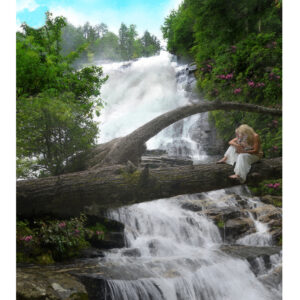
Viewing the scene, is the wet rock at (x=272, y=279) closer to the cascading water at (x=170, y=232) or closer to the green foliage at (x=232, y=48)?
the cascading water at (x=170, y=232)

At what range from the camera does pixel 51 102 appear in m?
3.12

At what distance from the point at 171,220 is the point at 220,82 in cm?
160

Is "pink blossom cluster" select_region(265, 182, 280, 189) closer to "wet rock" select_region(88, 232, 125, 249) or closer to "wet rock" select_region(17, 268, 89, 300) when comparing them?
"wet rock" select_region(88, 232, 125, 249)

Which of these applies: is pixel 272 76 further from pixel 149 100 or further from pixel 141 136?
pixel 141 136

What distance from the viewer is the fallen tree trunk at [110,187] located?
2.88m

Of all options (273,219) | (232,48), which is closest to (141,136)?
(232,48)

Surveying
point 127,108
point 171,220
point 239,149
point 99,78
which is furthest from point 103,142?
point 239,149

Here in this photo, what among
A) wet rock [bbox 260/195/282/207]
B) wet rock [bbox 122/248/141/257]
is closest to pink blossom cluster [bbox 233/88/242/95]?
wet rock [bbox 260/195/282/207]

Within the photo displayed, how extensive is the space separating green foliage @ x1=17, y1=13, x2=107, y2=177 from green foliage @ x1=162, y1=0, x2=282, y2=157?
1.07 m

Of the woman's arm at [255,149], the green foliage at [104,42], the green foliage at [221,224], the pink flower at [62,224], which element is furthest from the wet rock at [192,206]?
the green foliage at [104,42]

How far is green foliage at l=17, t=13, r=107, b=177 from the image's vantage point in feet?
9.77

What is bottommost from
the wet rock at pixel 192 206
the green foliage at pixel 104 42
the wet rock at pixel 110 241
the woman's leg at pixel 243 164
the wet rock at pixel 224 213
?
the wet rock at pixel 110 241

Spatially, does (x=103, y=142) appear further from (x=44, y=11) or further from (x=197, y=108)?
(x=44, y=11)

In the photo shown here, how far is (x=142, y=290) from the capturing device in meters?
2.71
